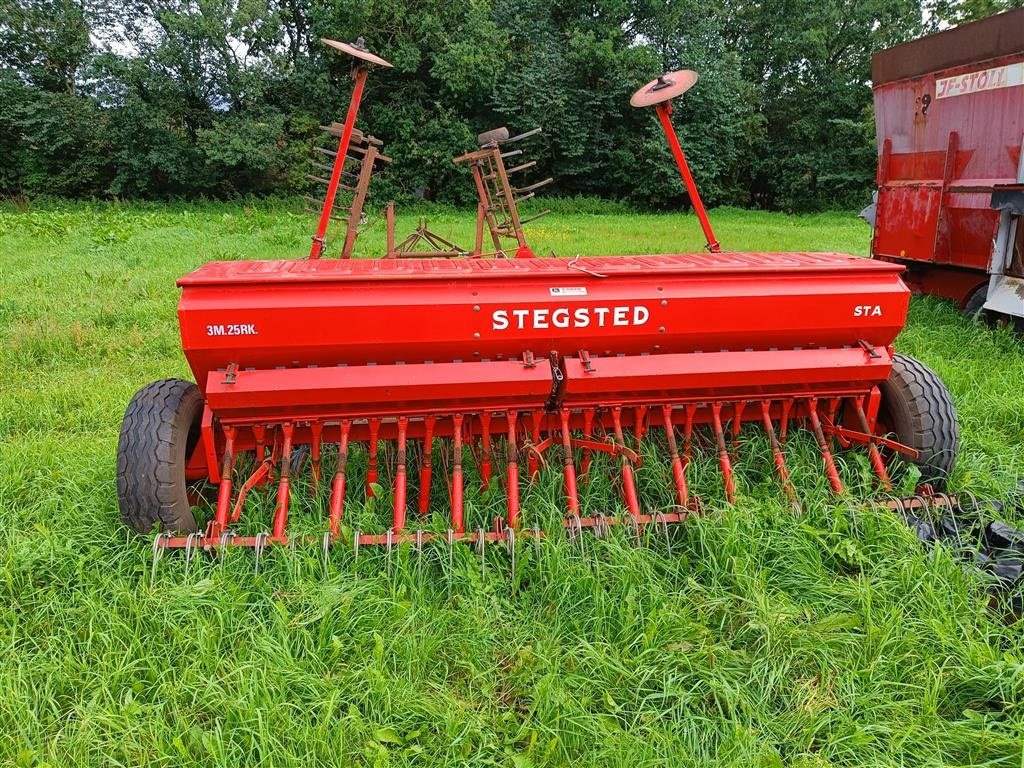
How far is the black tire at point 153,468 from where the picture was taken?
308 cm

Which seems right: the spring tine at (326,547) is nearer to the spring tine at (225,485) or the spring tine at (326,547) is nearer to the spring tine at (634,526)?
the spring tine at (225,485)

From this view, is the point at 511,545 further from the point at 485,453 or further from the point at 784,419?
the point at 784,419

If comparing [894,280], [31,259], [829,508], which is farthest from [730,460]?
[31,259]

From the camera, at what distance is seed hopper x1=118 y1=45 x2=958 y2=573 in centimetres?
309

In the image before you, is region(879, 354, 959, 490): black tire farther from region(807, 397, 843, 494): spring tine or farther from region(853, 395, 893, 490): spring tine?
region(807, 397, 843, 494): spring tine

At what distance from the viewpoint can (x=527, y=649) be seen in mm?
2611

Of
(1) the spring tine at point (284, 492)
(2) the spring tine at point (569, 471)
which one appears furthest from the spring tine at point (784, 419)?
(1) the spring tine at point (284, 492)

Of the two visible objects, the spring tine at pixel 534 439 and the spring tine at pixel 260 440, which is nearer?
the spring tine at pixel 260 440

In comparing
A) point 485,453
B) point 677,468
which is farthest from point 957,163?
point 485,453

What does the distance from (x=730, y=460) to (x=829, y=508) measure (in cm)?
55

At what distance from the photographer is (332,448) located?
401 centimetres

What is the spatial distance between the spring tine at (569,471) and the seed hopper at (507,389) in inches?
0.5

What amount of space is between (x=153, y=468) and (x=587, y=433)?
1939 mm

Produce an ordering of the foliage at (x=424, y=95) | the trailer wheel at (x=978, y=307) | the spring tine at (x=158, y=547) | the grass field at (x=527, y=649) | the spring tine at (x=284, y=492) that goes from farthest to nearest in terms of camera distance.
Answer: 1. the foliage at (x=424, y=95)
2. the trailer wheel at (x=978, y=307)
3. the spring tine at (x=284, y=492)
4. the spring tine at (x=158, y=547)
5. the grass field at (x=527, y=649)
